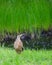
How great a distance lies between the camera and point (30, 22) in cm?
109

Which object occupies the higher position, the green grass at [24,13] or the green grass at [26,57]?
the green grass at [24,13]

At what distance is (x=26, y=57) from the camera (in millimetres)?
1626

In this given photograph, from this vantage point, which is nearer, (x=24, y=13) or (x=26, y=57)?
(x=24, y=13)

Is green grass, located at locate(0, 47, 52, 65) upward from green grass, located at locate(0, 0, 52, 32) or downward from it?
downward

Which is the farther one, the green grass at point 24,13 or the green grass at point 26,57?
the green grass at point 26,57

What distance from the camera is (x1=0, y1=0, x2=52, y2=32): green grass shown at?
1.04 m

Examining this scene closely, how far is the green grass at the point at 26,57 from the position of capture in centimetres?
158

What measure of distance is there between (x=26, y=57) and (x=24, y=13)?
0.63 meters

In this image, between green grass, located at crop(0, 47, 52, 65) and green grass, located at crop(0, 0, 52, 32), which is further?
green grass, located at crop(0, 47, 52, 65)

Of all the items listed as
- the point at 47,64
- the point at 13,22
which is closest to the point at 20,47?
the point at 47,64

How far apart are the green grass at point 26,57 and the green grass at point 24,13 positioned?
52 cm

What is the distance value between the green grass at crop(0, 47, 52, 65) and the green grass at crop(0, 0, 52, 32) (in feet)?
1.72

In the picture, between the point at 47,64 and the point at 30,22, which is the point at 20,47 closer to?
the point at 47,64

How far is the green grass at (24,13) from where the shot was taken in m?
1.04
